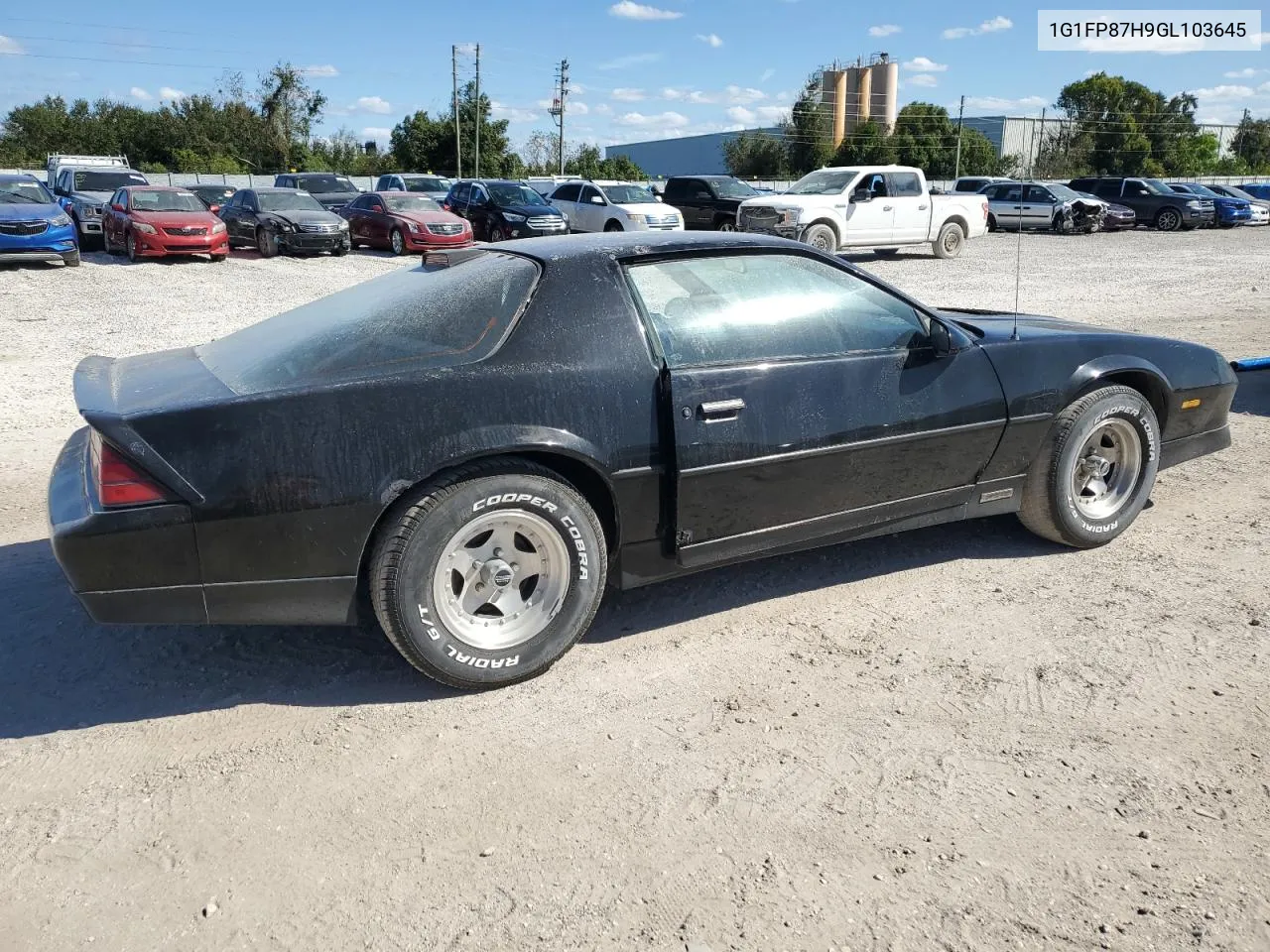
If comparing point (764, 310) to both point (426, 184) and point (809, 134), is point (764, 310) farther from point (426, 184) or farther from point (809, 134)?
point (809, 134)

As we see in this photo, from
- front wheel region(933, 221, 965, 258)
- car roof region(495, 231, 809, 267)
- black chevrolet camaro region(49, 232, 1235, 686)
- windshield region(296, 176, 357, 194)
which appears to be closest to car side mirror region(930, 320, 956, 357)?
black chevrolet camaro region(49, 232, 1235, 686)

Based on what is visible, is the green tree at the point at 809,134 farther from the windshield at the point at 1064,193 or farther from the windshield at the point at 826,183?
the windshield at the point at 826,183

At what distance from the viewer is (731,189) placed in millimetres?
23875

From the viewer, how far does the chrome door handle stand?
3455mm

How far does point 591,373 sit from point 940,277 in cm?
1643

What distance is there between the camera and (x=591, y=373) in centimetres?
334

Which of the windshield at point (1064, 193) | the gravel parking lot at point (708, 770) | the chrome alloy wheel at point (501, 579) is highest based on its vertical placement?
the windshield at point (1064, 193)

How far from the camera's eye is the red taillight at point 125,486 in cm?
288

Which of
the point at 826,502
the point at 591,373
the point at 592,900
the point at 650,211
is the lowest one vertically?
the point at 592,900

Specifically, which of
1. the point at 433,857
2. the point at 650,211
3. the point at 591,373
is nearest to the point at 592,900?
the point at 433,857

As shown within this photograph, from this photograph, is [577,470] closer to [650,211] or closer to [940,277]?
[940,277]

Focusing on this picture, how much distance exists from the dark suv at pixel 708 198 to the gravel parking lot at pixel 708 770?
19.8 meters

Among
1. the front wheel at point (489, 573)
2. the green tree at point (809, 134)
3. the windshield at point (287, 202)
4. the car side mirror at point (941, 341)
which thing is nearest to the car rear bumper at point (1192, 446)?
the car side mirror at point (941, 341)

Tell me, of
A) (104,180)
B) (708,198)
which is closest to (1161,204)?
(708,198)
